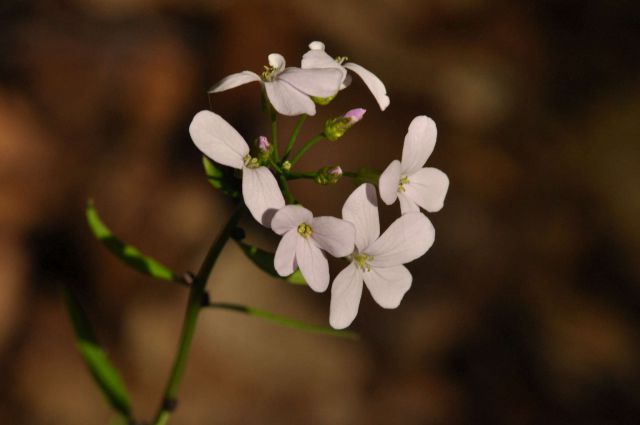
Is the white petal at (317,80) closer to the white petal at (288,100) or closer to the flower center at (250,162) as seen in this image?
the white petal at (288,100)

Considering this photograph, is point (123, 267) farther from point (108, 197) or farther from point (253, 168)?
point (253, 168)

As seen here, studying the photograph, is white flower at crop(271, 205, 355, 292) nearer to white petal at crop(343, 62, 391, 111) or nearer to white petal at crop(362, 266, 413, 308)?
white petal at crop(362, 266, 413, 308)

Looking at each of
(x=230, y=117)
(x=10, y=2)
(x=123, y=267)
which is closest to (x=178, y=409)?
(x=123, y=267)

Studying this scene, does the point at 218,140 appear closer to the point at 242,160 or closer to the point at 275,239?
the point at 242,160

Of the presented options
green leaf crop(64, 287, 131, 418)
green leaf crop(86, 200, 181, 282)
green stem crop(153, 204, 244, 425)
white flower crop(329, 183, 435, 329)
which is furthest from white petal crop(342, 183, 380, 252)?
green leaf crop(64, 287, 131, 418)

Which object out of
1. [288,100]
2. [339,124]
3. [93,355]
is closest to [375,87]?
[339,124]
